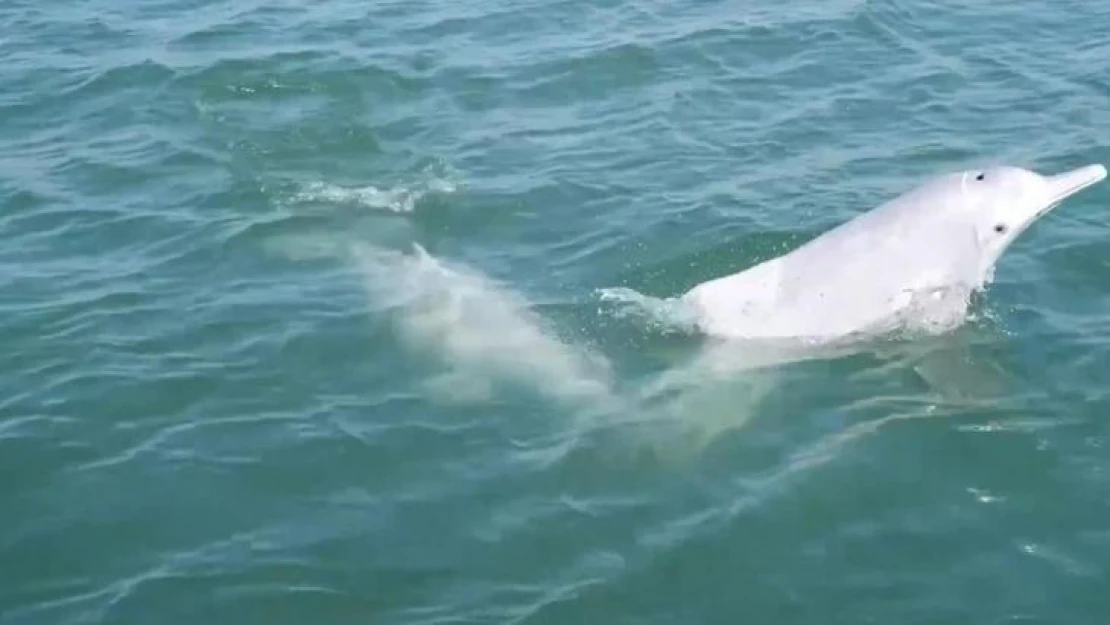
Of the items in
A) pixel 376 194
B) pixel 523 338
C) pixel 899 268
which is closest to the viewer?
pixel 899 268

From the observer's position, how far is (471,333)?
14.3 meters

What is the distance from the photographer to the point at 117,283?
604 inches

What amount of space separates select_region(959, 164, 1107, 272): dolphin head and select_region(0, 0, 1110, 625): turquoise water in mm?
897

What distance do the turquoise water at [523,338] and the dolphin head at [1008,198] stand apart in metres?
0.90

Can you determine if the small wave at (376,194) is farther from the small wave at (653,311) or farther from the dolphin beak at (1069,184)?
the dolphin beak at (1069,184)

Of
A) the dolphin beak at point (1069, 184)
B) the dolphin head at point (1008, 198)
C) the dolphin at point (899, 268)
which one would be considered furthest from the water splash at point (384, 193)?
the dolphin beak at point (1069, 184)

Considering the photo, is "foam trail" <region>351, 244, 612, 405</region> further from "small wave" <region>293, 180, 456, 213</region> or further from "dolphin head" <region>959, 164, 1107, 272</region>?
"dolphin head" <region>959, 164, 1107, 272</region>

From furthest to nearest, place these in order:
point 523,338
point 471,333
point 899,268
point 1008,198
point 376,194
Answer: point 376,194 → point 471,333 → point 523,338 → point 899,268 → point 1008,198

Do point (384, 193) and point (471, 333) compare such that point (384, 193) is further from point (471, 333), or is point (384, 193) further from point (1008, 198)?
point (1008, 198)

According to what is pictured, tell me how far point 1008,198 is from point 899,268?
1068 mm

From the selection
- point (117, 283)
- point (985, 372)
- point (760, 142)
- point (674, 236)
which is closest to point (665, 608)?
point (985, 372)

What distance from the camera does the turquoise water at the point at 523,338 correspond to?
35.8ft

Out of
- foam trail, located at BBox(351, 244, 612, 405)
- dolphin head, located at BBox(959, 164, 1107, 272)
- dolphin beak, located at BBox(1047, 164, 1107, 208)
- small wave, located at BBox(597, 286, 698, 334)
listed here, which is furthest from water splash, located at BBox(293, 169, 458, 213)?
dolphin beak, located at BBox(1047, 164, 1107, 208)

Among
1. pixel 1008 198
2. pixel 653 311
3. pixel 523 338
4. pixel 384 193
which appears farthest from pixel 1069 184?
pixel 384 193
